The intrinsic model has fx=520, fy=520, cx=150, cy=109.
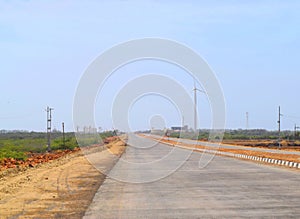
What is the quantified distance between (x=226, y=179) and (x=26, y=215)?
10.4 meters

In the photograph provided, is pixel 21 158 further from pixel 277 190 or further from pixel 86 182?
pixel 277 190

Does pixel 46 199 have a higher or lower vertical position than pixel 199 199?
lower

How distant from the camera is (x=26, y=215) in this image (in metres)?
11.2

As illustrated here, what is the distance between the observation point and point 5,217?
10.9 meters

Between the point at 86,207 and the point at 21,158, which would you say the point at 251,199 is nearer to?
the point at 86,207

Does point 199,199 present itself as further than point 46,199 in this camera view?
No

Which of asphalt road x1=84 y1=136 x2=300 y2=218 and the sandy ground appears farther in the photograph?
the sandy ground

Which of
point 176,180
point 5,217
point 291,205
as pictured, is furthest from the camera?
point 176,180

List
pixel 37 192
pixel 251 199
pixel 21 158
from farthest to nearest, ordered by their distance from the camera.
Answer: pixel 21 158, pixel 37 192, pixel 251 199

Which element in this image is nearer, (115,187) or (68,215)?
(68,215)

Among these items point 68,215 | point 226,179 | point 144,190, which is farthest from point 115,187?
point 68,215

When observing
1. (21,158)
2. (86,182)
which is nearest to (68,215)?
(86,182)

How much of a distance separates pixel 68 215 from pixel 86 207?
1228 mm

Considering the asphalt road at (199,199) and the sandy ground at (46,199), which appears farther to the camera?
the sandy ground at (46,199)
